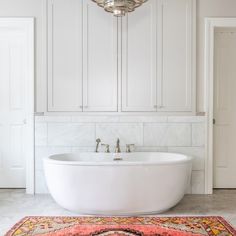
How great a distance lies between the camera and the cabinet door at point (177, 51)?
13.6 feet

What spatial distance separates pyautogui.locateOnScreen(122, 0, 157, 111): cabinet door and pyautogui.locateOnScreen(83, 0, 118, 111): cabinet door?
0.14 meters

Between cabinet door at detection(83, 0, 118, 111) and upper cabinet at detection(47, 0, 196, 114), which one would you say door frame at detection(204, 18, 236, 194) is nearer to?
upper cabinet at detection(47, 0, 196, 114)

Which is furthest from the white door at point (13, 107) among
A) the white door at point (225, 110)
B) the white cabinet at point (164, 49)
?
the white door at point (225, 110)

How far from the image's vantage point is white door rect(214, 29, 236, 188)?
4414mm

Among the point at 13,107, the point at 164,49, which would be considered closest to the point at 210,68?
the point at 164,49

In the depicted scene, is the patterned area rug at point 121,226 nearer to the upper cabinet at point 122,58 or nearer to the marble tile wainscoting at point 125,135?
the marble tile wainscoting at point 125,135

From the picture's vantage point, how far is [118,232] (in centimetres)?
284

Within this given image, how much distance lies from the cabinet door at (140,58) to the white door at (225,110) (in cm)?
91

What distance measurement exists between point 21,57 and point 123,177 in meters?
2.25

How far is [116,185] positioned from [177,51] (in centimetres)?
191

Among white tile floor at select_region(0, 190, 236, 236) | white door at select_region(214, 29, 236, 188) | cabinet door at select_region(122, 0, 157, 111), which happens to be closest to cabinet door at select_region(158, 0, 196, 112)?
cabinet door at select_region(122, 0, 157, 111)

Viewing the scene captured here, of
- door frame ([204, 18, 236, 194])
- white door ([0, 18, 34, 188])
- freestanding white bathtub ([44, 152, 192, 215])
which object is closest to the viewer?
freestanding white bathtub ([44, 152, 192, 215])

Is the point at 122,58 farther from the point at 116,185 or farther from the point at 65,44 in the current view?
the point at 116,185

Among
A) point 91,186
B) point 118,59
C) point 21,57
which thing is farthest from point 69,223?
point 21,57
